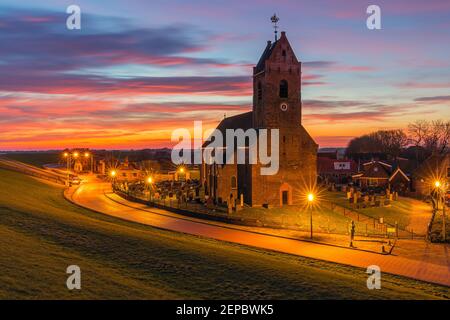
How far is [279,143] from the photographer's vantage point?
45.7 meters

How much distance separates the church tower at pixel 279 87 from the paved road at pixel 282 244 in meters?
15.5

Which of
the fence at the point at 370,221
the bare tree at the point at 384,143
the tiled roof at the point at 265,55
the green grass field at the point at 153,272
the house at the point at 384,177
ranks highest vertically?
the tiled roof at the point at 265,55

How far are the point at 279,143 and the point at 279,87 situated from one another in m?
6.01

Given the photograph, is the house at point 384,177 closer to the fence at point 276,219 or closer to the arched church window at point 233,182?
the fence at point 276,219

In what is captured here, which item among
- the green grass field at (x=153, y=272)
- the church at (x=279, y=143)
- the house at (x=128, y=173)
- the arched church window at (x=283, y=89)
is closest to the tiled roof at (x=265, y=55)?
the church at (x=279, y=143)

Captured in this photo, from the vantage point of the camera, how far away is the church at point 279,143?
1761 inches

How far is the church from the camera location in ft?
147

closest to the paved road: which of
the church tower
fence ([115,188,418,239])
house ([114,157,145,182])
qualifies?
fence ([115,188,418,239])

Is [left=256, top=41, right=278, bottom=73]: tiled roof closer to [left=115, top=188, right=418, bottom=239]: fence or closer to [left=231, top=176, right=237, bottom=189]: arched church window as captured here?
[left=231, top=176, right=237, bottom=189]: arched church window

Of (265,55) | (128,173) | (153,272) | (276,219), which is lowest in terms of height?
(276,219)

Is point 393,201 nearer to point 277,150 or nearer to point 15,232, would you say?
point 277,150

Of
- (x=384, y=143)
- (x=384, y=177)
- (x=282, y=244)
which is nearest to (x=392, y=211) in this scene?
(x=282, y=244)

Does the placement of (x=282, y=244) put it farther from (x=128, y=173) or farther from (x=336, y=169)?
(x=128, y=173)
